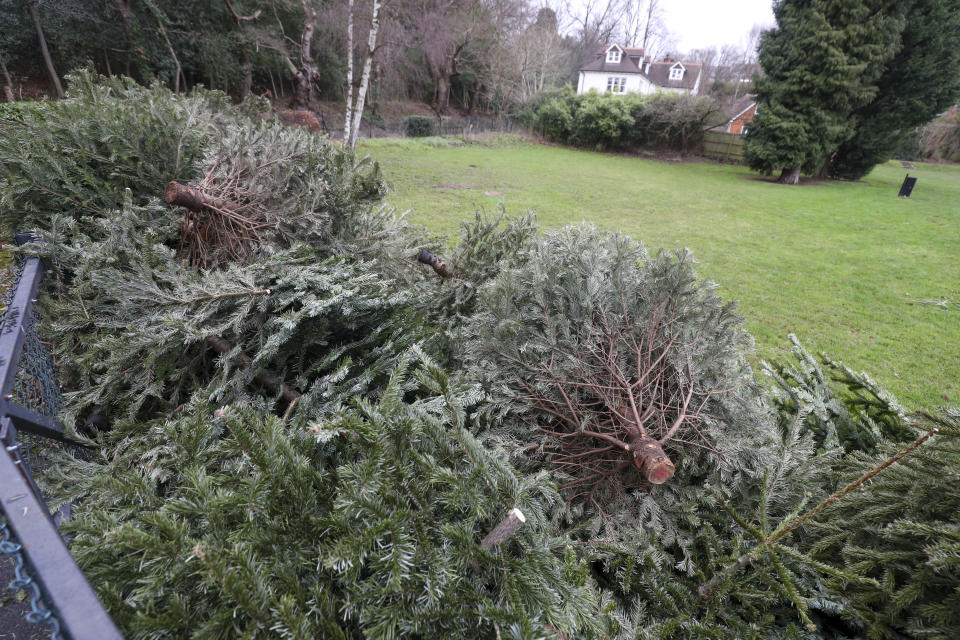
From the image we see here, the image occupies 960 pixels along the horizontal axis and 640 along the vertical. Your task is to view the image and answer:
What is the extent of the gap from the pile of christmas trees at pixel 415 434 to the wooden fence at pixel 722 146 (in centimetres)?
2660

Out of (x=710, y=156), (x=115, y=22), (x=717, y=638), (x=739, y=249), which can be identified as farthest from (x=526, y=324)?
(x=710, y=156)

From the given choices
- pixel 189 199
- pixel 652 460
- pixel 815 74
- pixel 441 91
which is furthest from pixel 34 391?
pixel 441 91

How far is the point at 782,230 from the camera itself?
1091 centimetres

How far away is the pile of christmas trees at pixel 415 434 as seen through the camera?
1.03m

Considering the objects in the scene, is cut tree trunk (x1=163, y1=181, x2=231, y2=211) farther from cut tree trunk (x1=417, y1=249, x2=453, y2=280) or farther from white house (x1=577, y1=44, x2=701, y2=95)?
white house (x1=577, y1=44, x2=701, y2=95)

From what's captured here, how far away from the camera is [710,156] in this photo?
974 inches

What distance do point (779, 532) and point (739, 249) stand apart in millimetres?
9484

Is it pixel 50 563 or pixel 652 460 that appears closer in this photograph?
pixel 50 563

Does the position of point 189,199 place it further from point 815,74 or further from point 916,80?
point 916,80

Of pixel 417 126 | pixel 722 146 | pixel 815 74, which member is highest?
pixel 815 74

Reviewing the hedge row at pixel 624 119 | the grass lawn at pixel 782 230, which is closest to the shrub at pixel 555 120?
the hedge row at pixel 624 119

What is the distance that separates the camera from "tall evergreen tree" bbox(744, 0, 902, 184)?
14898mm

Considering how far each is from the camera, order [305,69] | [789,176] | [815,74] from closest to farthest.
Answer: [815,74], [305,69], [789,176]

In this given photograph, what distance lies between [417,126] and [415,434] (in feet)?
82.8
